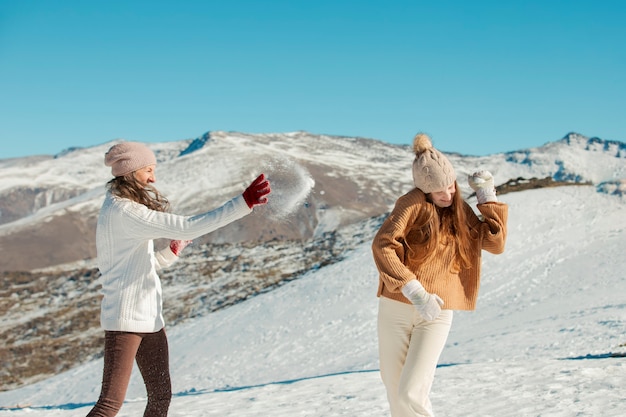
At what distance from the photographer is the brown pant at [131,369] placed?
454cm

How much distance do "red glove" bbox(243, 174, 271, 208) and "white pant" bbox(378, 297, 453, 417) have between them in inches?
48.7

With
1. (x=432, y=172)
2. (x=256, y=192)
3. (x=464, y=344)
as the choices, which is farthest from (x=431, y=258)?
(x=464, y=344)

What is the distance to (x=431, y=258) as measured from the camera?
5043mm

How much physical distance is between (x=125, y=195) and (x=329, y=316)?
1810cm

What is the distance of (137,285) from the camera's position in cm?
465

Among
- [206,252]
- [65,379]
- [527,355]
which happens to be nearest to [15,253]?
[206,252]

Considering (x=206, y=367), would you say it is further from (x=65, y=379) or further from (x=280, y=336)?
(x=65, y=379)

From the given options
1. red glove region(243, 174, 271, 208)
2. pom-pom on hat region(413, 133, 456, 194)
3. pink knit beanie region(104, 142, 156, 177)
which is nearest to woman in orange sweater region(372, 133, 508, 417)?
pom-pom on hat region(413, 133, 456, 194)

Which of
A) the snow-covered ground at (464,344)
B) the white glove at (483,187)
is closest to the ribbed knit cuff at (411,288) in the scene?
the white glove at (483,187)

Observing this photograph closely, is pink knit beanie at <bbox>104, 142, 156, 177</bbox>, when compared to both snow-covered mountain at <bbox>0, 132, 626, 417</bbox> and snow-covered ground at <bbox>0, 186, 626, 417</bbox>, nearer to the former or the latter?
snow-covered mountain at <bbox>0, 132, 626, 417</bbox>

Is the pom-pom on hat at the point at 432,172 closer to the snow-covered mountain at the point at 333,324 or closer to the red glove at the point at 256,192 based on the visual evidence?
the red glove at the point at 256,192

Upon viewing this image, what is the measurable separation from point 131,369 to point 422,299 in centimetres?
218

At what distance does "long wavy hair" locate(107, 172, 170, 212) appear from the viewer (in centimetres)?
467

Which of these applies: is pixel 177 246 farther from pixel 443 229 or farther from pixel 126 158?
pixel 443 229
